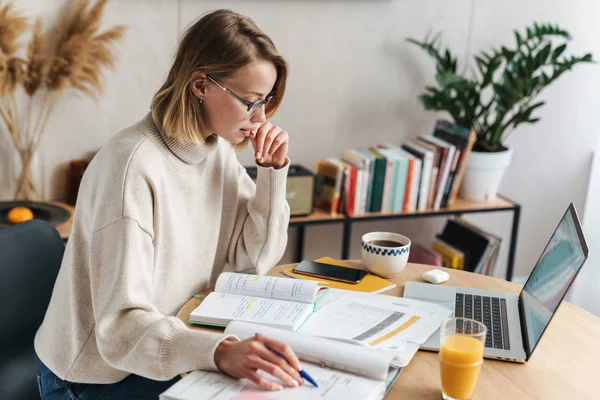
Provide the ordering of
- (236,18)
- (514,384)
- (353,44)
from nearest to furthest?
1. (514,384)
2. (236,18)
3. (353,44)

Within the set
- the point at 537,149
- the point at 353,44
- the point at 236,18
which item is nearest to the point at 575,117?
the point at 537,149

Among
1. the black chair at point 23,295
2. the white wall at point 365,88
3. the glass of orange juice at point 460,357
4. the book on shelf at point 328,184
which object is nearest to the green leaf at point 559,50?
the white wall at point 365,88

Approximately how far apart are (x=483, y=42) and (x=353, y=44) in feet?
1.97

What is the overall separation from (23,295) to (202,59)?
0.73 m

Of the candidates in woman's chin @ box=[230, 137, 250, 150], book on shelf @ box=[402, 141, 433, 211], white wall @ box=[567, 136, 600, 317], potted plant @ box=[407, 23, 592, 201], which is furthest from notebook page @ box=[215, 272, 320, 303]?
white wall @ box=[567, 136, 600, 317]

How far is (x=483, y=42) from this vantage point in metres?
3.14

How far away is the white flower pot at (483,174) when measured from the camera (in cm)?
294

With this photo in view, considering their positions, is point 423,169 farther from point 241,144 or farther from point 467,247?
point 241,144

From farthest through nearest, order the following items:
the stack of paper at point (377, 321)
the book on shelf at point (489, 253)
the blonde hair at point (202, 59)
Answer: the book on shelf at point (489, 253) → the blonde hair at point (202, 59) → the stack of paper at point (377, 321)

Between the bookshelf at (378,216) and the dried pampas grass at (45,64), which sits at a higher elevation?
the dried pampas grass at (45,64)

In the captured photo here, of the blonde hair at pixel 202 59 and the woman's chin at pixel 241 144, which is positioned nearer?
the blonde hair at pixel 202 59

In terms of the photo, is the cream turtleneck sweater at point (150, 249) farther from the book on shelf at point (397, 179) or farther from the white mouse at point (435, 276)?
the book on shelf at point (397, 179)

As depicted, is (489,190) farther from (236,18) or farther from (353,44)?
(236,18)

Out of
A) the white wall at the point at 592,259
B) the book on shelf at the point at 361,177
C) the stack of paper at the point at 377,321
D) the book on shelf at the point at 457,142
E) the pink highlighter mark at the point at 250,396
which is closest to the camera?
the pink highlighter mark at the point at 250,396
